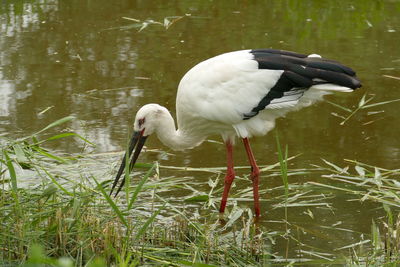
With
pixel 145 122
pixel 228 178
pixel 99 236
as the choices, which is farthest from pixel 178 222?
pixel 145 122

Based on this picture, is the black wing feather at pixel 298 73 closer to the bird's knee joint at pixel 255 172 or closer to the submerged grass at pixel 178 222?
the bird's knee joint at pixel 255 172

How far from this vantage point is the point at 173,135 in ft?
20.1

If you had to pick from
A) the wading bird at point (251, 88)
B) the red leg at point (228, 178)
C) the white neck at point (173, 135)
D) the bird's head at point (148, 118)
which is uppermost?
the wading bird at point (251, 88)

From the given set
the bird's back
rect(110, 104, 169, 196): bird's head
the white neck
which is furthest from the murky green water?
the bird's back

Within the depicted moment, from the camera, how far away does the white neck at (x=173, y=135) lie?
6.02 meters

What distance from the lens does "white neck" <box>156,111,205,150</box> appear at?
6.02m

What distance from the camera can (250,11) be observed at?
11.4 meters

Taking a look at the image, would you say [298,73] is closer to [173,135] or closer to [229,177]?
[229,177]

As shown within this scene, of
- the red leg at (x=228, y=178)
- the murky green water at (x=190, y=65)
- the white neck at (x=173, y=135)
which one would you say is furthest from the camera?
the murky green water at (x=190, y=65)

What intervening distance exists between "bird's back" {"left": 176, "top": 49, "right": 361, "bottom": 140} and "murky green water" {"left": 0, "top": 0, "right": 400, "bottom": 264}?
0.78 m

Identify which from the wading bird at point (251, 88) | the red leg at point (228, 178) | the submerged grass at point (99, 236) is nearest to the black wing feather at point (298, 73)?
the wading bird at point (251, 88)

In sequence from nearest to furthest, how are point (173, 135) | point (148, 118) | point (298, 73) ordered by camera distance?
point (298, 73)
point (148, 118)
point (173, 135)

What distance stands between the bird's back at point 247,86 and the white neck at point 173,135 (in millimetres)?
219

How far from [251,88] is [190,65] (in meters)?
3.45
